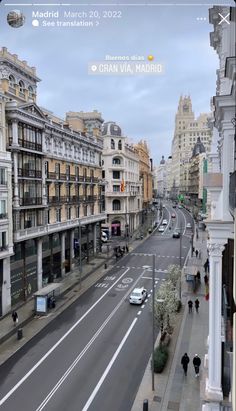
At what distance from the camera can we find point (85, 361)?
2009 centimetres

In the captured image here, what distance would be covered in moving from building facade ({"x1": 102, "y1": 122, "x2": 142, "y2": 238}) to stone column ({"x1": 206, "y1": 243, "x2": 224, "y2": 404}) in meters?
51.5

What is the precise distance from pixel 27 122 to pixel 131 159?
142 ft

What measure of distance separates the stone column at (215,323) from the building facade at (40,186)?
65.3 ft

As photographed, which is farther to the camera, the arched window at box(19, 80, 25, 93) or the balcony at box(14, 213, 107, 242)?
the arched window at box(19, 80, 25, 93)

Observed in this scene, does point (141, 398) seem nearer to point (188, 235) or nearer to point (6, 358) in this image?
point (6, 358)

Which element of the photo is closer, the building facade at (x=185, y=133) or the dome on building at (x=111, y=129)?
the dome on building at (x=111, y=129)

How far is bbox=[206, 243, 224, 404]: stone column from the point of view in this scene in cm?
1146

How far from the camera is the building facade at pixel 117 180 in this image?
212 feet

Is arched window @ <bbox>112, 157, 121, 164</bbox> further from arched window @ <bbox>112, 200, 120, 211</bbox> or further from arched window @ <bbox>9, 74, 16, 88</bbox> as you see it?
arched window @ <bbox>9, 74, 16, 88</bbox>

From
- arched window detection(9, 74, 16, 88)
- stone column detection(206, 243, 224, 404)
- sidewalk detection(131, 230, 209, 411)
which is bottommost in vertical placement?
sidewalk detection(131, 230, 209, 411)

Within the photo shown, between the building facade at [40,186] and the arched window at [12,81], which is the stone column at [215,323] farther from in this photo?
the arched window at [12,81]

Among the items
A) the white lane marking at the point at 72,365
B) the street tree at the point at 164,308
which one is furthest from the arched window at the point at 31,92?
the street tree at the point at 164,308

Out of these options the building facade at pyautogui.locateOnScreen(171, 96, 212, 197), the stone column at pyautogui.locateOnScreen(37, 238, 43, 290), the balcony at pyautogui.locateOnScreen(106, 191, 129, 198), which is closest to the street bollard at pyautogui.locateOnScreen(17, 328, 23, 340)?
the stone column at pyautogui.locateOnScreen(37, 238, 43, 290)

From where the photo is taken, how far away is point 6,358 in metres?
20.8
